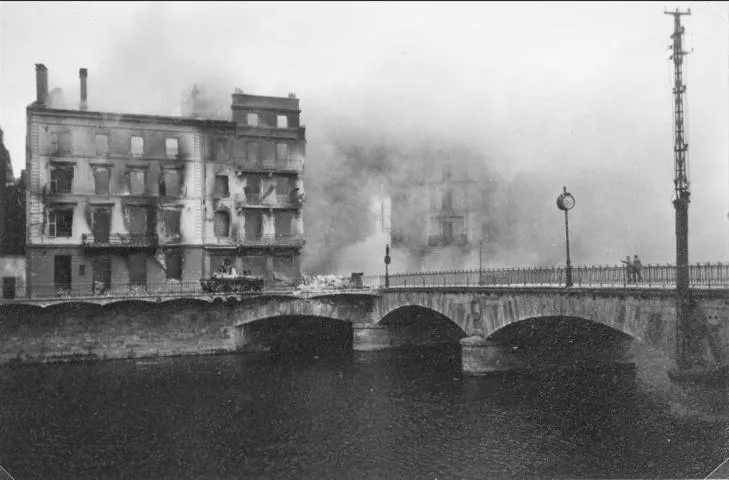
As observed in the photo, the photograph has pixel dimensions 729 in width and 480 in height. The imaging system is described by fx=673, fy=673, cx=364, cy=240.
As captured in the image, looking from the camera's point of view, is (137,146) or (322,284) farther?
(322,284)

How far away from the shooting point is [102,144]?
51438 mm

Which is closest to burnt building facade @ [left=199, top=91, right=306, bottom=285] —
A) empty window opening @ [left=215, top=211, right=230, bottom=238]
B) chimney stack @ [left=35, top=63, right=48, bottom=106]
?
empty window opening @ [left=215, top=211, right=230, bottom=238]

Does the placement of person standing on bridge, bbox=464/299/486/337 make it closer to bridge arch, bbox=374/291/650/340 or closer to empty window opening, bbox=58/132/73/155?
bridge arch, bbox=374/291/650/340

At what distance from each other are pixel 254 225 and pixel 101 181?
1232 centimetres

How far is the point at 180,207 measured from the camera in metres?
53.3

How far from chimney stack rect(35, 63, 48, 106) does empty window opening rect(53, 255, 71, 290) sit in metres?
11.6

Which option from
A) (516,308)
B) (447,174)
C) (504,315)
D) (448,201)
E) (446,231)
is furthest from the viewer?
(446,231)

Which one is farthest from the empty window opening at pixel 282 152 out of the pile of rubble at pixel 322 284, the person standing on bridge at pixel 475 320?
the person standing on bridge at pixel 475 320

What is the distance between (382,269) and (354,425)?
137 feet

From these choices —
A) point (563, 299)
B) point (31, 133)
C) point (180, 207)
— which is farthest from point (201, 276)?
point (563, 299)

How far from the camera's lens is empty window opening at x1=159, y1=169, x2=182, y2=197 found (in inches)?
2087

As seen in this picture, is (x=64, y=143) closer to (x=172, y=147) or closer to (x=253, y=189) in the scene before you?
(x=172, y=147)

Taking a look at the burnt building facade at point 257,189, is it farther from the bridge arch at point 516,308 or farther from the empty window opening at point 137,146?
the bridge arch at point 516,308

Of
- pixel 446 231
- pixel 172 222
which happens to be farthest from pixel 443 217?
pixel 172 222
